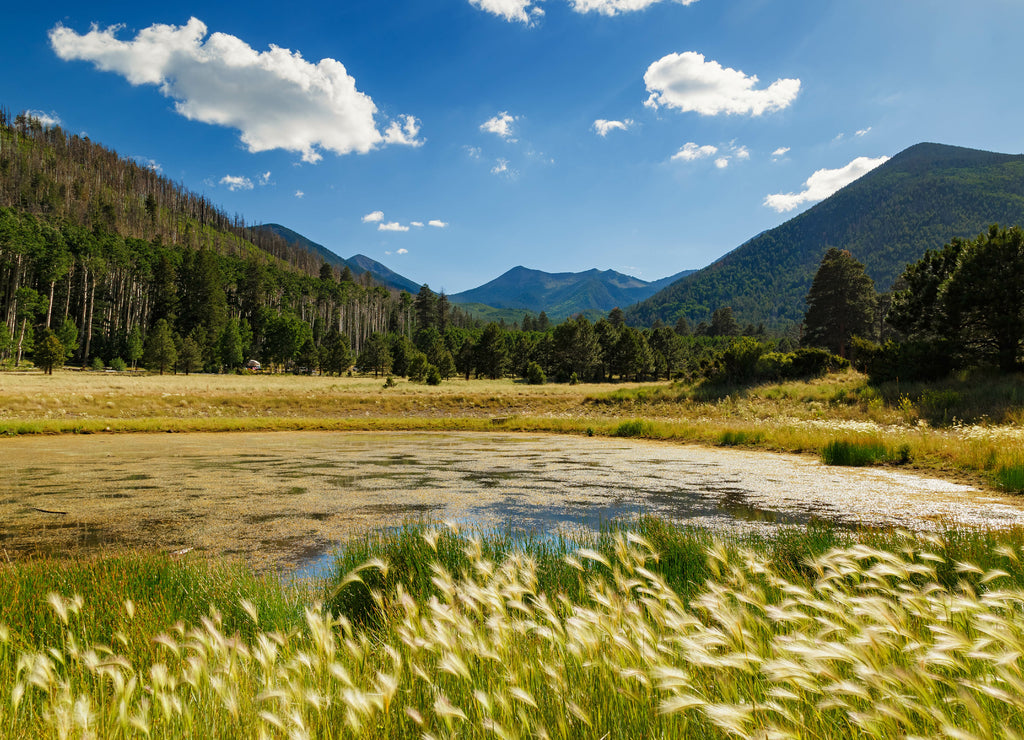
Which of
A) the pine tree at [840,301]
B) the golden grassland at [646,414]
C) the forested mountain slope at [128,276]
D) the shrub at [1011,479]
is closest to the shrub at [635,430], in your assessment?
the golden grassland at [646,414]

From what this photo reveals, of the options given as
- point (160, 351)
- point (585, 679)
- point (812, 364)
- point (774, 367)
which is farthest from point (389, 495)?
point (160, 351)

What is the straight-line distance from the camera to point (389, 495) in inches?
416

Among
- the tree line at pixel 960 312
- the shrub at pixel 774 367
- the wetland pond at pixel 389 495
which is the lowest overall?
the wetland pond at pixel 389 495

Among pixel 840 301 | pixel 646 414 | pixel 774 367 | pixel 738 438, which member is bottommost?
pixel 646 414

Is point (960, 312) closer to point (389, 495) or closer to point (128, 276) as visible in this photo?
point (389, 495)

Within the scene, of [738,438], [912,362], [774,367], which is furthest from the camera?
[774,367]

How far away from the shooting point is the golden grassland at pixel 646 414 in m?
14.9

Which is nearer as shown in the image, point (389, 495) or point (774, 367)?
point (389, 495)

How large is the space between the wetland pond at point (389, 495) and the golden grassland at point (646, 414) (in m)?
2.12

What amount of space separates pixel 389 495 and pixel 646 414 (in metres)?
24.9

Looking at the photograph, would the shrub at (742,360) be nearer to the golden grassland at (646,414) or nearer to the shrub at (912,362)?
the golden grassland at (646,414)

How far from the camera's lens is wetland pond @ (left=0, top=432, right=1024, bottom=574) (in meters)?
7.55

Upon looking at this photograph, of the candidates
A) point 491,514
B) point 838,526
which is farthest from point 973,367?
point 491,514

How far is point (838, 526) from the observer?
24.0 ft
